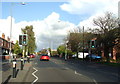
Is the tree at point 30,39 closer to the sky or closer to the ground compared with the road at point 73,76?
closer to the sky

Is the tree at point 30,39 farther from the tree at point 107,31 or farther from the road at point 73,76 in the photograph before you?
the road at point 73,76

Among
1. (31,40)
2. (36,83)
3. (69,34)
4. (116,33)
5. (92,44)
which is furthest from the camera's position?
(31,40)

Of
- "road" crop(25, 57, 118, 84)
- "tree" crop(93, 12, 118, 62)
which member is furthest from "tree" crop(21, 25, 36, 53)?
"road" crop(25, 57, 118, 84)

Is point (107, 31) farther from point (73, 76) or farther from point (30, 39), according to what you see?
point (30, 39)

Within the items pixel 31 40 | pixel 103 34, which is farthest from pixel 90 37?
pixel 31 40

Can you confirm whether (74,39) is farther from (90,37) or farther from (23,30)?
(23,30)

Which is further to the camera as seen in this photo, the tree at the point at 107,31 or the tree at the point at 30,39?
the tree at the point at 30,39

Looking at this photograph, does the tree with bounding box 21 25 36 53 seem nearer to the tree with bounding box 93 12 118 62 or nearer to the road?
the tree with bounding box 93 12 118 62

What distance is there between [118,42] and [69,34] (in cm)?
3139

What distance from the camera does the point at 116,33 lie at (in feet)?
116

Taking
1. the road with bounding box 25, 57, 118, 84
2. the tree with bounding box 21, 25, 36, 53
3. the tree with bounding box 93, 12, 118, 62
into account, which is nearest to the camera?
the road with bounding box 25, 57, 118, 84

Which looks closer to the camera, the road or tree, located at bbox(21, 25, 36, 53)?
the road

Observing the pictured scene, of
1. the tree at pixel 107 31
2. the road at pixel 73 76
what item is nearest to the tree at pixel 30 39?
the tree at pixel 107 31

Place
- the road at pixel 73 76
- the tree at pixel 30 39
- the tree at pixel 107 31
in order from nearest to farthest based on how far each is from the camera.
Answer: the road at pixel 73 76
the tree at pixel 107 31
the tree at pixel 30 39
